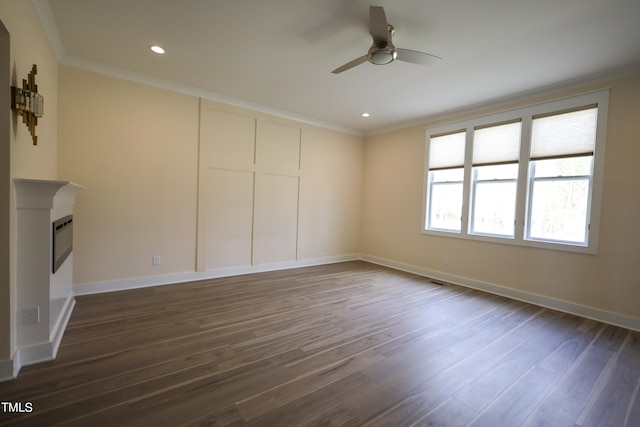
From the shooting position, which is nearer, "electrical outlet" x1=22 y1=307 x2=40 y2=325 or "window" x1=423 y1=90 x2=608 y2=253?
"electrical outlet" x1=22 y1=307 x2=40 y2=325

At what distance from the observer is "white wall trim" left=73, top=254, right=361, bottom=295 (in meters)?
3.47

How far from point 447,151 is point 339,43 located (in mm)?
2945

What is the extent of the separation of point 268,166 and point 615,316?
5074 mm

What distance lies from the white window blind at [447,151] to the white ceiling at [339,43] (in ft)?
→ 2.41

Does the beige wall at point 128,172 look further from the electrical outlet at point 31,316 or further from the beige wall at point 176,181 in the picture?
the electrical outlet at point 31,316

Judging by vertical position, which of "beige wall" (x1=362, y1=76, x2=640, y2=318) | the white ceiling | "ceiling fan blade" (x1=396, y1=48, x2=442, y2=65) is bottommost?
"beige wall" (x1=362, y1=76, x2=640, y2=318)

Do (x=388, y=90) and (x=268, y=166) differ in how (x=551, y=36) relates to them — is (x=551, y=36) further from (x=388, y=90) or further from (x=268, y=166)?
(x=268, y=166)

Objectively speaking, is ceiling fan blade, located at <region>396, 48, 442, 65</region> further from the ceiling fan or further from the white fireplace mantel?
the white fireplace mantel

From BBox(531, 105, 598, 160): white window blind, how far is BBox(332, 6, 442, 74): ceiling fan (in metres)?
2.31

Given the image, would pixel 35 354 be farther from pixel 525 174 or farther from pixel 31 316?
pixel 525 174

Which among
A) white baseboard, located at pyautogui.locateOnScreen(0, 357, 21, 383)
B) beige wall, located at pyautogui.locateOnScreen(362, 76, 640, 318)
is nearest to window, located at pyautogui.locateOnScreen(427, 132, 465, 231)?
beige wall, located at pyautogui.locateOnScreen(362, 76, 640, 318)

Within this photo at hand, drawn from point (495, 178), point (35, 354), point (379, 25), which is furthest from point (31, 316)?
point (495, 178)

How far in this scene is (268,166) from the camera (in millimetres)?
4867

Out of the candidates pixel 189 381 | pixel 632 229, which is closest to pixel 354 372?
pixel 189 381
